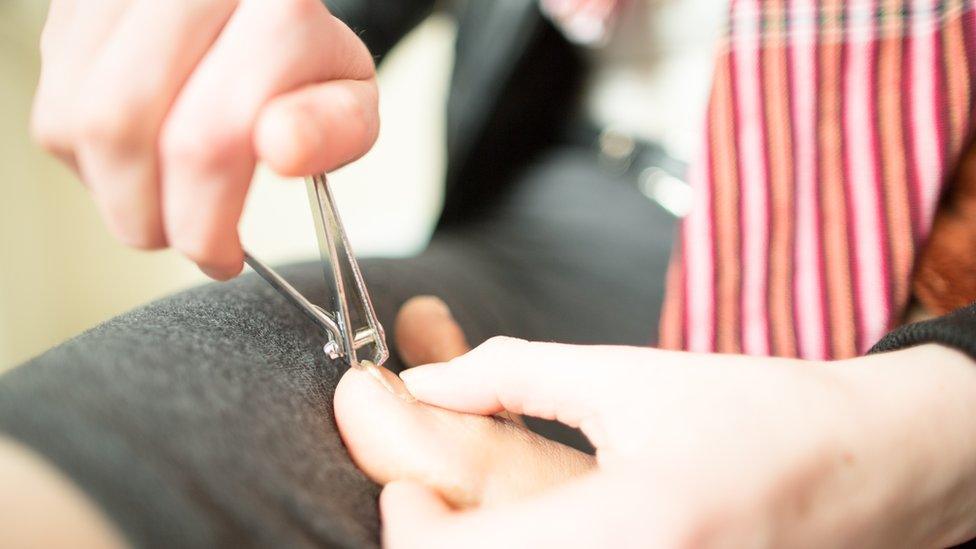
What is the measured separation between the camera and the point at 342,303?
0.29m

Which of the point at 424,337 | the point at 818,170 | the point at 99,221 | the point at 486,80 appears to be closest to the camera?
the point at 424,337

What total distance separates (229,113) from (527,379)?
0.51 ft

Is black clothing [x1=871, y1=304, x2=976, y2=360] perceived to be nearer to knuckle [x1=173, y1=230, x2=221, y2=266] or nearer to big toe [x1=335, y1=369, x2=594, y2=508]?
big toe [x1=335, y1=369, x2=594, y2=508]

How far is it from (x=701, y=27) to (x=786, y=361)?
484 mm

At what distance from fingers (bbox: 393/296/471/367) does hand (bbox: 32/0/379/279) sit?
0.50ft

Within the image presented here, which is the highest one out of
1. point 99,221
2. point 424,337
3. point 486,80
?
point 486,80

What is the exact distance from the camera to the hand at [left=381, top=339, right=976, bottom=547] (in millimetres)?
199

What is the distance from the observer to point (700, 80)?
645 millimetres

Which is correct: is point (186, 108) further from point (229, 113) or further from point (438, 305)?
point (438, 305)

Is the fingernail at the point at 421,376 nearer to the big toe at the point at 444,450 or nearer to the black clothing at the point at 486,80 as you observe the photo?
the big toe at the point at 444,450

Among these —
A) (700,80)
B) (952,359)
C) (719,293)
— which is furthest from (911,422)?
(700,80)

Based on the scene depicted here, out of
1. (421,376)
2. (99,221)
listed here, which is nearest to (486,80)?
(421,376)

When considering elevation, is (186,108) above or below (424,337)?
above

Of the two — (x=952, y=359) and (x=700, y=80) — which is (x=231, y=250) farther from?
(x=700, y=80)
